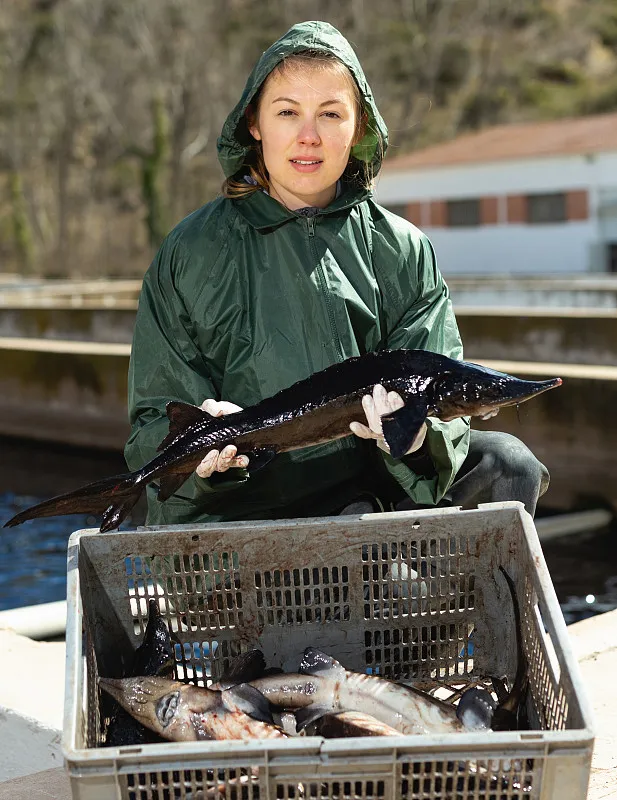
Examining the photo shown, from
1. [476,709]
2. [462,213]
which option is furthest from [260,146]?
[462,213]

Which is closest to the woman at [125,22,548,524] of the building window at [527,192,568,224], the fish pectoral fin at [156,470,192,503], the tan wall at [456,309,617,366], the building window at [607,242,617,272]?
the fish pectoral fin at [156,470,192,503]

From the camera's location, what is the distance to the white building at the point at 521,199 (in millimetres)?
29203

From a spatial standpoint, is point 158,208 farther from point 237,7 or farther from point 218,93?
point 237,7

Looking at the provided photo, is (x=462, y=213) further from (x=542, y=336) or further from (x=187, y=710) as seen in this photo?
(x=187, y=710)

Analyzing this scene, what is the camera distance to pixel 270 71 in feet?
8.77

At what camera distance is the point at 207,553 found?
2367 mm

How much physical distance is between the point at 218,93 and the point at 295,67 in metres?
44.9

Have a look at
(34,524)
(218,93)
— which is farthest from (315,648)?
(218,93)

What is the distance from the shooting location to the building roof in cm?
2978

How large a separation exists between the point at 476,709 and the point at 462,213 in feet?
101

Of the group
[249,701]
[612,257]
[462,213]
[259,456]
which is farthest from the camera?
[462,213]

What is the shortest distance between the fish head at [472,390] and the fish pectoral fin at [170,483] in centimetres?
63

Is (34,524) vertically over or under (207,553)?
under

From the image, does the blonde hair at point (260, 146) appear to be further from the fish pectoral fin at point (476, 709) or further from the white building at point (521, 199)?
the white building at point (521, 199)
